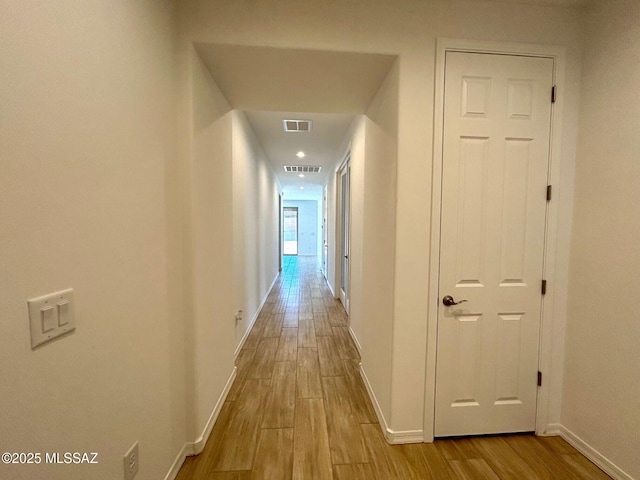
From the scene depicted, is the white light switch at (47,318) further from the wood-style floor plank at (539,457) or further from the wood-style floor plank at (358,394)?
the wood-style floor plank at (539,457)

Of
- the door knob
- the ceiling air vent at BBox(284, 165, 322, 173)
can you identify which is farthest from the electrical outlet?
the ceiling air vent at BBox(284, 165, 322, 173)

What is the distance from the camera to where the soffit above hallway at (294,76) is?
→ 1559mm

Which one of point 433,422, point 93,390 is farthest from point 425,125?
point 93,390

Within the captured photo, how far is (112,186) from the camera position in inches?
39.3

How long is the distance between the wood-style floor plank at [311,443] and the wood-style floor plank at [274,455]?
40 mm

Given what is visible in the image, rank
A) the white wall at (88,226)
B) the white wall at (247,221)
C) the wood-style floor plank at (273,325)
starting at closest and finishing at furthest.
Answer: the white wall at (88,226) → the white wall at (247,221) → the wood-style floor plank at (273,325)

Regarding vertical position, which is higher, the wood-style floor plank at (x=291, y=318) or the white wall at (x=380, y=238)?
the white wall at (x=380, y=238)

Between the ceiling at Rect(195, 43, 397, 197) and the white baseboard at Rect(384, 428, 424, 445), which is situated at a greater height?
the ceiling at Rect(195, 43, 397, 197)

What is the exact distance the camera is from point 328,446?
5.44ft

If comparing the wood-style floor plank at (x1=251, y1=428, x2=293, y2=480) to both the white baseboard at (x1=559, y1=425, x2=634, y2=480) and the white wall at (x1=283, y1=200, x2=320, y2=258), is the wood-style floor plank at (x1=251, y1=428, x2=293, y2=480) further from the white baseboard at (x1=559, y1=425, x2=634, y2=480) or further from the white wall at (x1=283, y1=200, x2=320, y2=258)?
the white wall at (x1=283, y1=200, x2=320, y2=258)

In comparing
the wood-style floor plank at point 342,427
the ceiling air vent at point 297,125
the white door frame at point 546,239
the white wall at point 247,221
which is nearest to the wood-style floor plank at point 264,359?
the white wall at point 247,221

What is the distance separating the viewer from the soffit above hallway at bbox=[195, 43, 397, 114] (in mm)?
1559

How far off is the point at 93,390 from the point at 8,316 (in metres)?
0.44

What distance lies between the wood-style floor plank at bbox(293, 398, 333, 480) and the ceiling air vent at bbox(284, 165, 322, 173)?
4439 mm
